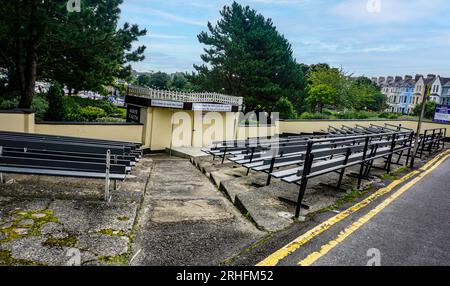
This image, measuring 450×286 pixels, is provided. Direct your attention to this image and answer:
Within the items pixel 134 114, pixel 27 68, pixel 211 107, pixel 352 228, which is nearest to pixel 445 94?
pixel 211 107

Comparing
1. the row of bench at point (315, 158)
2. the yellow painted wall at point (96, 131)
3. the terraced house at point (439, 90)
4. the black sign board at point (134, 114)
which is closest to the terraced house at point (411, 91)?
the terraced house at point (439, 90)

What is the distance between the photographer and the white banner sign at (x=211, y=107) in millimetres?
16237

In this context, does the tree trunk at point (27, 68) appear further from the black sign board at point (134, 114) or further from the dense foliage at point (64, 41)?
the black sign board at point (134, 114)

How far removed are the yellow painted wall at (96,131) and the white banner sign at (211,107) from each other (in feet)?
10.1

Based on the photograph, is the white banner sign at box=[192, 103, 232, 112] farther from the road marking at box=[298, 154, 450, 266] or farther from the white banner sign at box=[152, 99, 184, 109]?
the road marking at box=[298, 154, 450, 266]

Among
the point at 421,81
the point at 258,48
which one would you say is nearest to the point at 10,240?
the point at 258,48

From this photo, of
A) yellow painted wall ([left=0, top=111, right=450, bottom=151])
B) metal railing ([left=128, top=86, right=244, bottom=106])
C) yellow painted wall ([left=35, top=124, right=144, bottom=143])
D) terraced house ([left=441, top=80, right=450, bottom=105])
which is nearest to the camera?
yellow painted wall ([left=0, top=111, right=450, bottom=151])

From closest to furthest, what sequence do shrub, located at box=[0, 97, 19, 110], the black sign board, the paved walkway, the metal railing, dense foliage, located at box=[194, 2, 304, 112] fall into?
the paved walkway → shrub, located at box=[0, 97, 19, 110] → the metal railing → the black sign board → dense foliage, located at box=[194, 2, 304, 112]

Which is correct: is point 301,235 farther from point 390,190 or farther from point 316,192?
point 390,190

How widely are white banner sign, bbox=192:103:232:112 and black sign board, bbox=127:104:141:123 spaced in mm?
2840

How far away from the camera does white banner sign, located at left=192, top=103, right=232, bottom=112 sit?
16237mm

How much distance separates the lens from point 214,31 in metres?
31.9

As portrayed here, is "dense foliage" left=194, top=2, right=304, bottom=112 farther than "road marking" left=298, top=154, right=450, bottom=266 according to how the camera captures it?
Yes

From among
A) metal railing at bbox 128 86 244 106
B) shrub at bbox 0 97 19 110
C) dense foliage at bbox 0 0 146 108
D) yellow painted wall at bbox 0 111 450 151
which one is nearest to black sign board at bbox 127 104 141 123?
yellow painted wall at bbox 0 111 450 151
